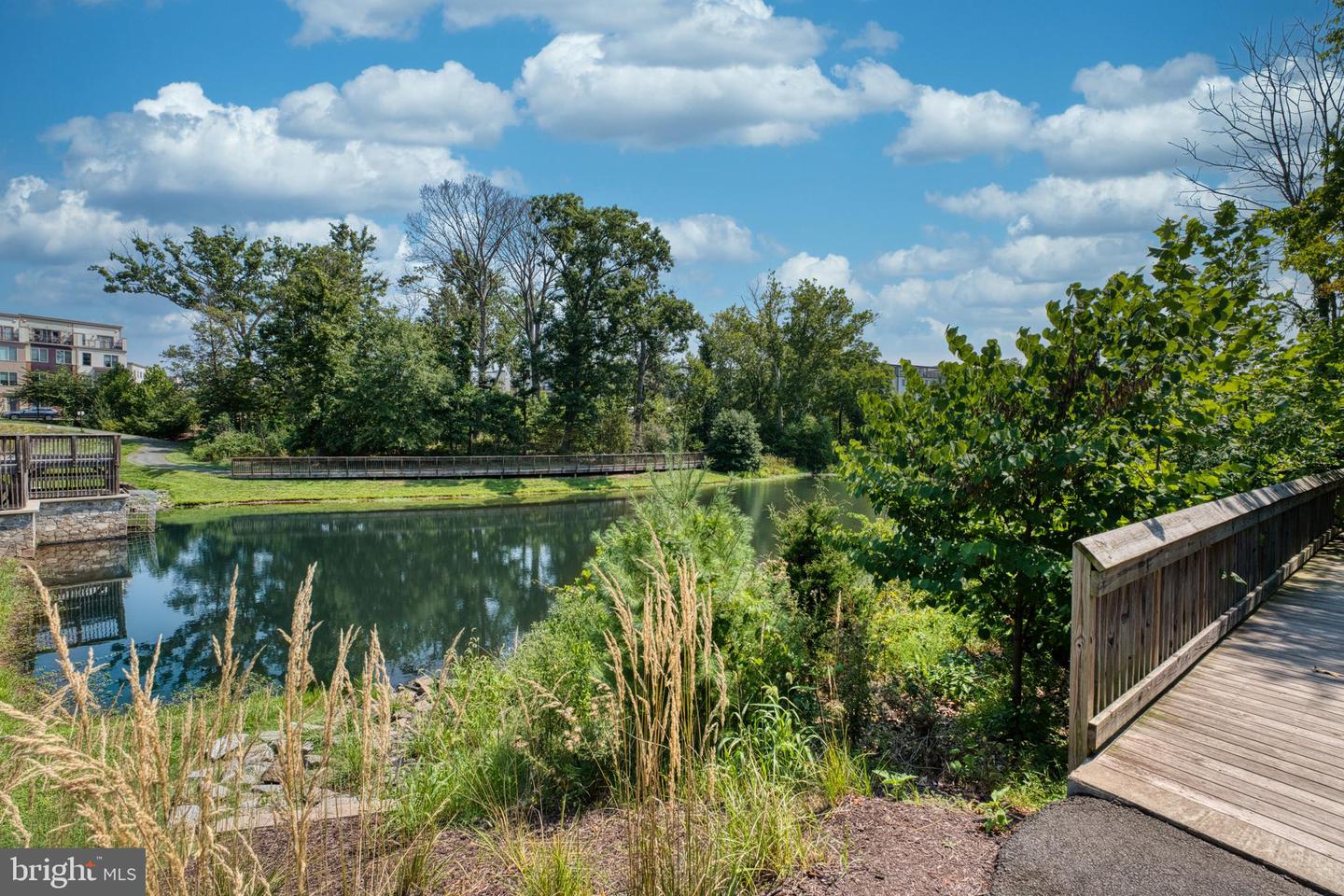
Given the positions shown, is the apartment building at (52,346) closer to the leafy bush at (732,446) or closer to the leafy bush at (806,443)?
the leafy bush at (732,446)

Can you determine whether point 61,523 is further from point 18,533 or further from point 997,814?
point 997,814

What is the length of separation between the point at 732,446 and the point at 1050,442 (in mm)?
37482

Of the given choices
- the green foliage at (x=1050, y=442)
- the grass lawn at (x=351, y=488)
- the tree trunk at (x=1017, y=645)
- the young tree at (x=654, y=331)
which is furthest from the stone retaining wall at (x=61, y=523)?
the young tree at (x=654, y=331)

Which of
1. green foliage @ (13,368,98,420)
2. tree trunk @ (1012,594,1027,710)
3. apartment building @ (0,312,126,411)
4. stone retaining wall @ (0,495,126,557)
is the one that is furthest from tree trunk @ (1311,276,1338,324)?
apartment building @ (0,312,126,411)

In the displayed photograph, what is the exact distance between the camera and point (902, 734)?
14.1 ft

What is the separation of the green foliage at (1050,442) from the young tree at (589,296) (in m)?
31.8

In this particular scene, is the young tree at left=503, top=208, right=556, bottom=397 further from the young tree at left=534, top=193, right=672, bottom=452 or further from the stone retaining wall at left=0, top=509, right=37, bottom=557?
the stone retaining wall at left=0, top=509, right=37, bottom=557

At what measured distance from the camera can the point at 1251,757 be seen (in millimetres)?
3133

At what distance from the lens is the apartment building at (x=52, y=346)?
2591 inches

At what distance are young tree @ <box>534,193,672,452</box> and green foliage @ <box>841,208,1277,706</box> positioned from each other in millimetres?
31841

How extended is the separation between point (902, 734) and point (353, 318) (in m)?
38.6

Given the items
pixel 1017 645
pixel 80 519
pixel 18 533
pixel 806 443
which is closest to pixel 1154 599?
pixel 1017 645

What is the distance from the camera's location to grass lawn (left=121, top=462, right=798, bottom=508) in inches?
1041

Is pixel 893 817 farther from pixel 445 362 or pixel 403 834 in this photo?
pixel 445 362
